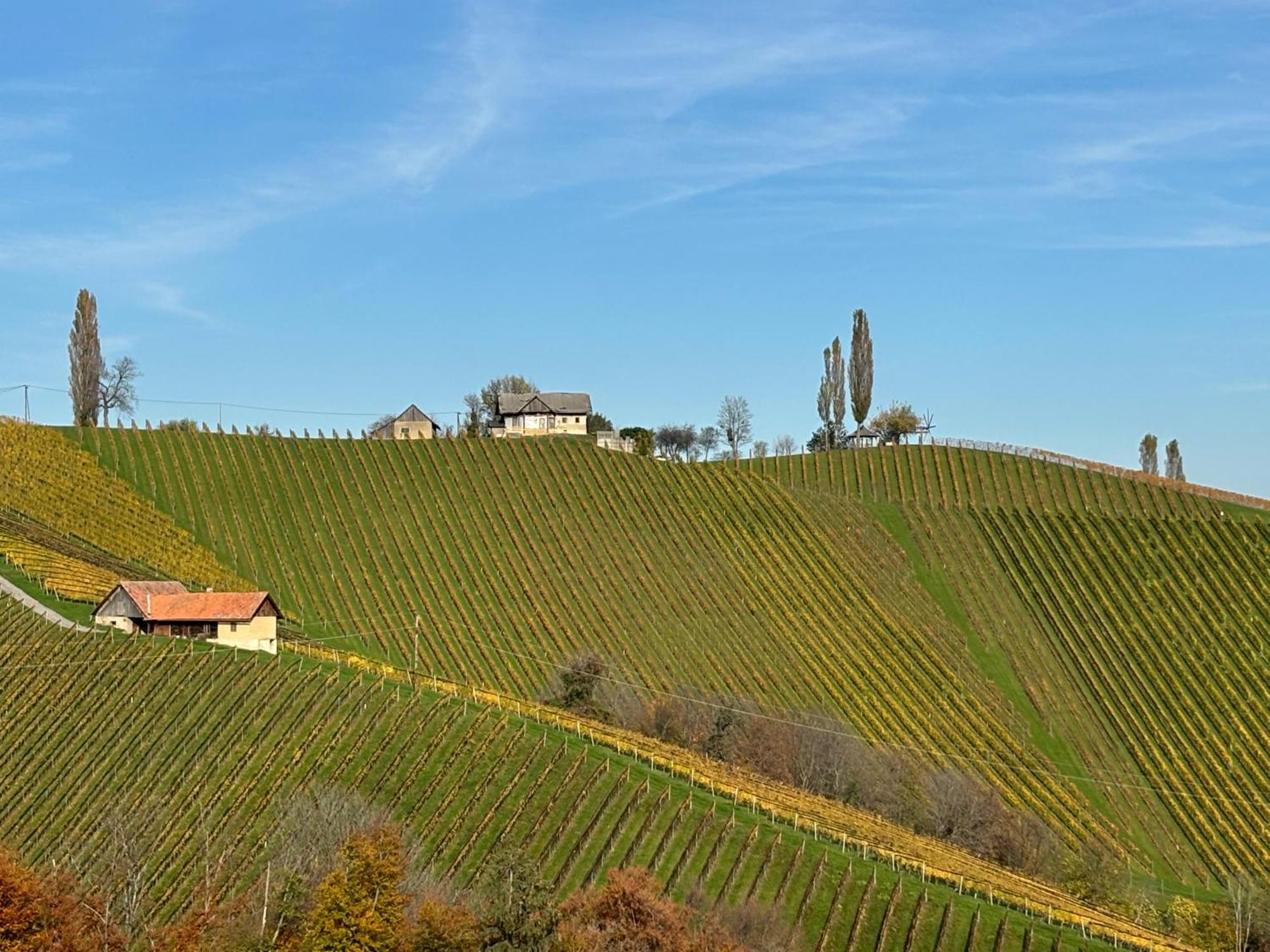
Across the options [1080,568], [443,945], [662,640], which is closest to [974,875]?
[443,945]

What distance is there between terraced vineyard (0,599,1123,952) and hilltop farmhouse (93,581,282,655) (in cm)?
143

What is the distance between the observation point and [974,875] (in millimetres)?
60094

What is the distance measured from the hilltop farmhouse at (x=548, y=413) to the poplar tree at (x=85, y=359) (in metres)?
35.6

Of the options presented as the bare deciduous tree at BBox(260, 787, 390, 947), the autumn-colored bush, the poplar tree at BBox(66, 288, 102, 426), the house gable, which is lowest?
the autumn-colored bush

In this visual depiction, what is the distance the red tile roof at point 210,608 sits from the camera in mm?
76312

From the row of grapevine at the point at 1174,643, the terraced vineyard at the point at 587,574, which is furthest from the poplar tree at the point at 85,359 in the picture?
the row of grapevine at the point at 1174,643

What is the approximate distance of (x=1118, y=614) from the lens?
10894 centimetres

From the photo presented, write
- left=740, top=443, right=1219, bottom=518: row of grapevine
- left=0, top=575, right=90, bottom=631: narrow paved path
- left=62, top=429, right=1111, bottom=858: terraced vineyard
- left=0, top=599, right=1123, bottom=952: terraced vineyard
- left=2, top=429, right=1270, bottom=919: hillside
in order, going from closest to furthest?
left=0, top=599, right=1123, bottom=952: terraced vineyard < left=0, top=575, right=90, bottom=631: narrow paved path < left=2, top=429, right=1270, bottom=919: hillside < left=62, top=429, right=1111, bottom=858: terraced vineyard < left=740, top=443, right=1219, bottom=518: row of grapevine

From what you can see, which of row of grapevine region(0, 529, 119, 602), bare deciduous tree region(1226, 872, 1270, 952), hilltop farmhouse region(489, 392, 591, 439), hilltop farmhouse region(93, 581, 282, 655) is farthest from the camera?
hilltop farmhouse region(489, 392, 591, 439)

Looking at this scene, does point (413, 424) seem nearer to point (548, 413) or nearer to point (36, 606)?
point (548, 413)

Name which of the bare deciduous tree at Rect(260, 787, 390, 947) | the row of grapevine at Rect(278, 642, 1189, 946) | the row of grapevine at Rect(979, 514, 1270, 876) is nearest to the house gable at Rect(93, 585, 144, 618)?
the row of grapevine at Rect(278, 642, 1189, 946)

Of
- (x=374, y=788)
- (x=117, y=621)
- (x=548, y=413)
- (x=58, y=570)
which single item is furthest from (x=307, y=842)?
(x=548, y=413)

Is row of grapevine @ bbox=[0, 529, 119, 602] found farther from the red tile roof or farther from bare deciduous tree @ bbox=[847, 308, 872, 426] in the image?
bare deciduous tree @ bbox=[847, 308, 872, 426]

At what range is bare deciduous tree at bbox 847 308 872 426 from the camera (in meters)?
158
